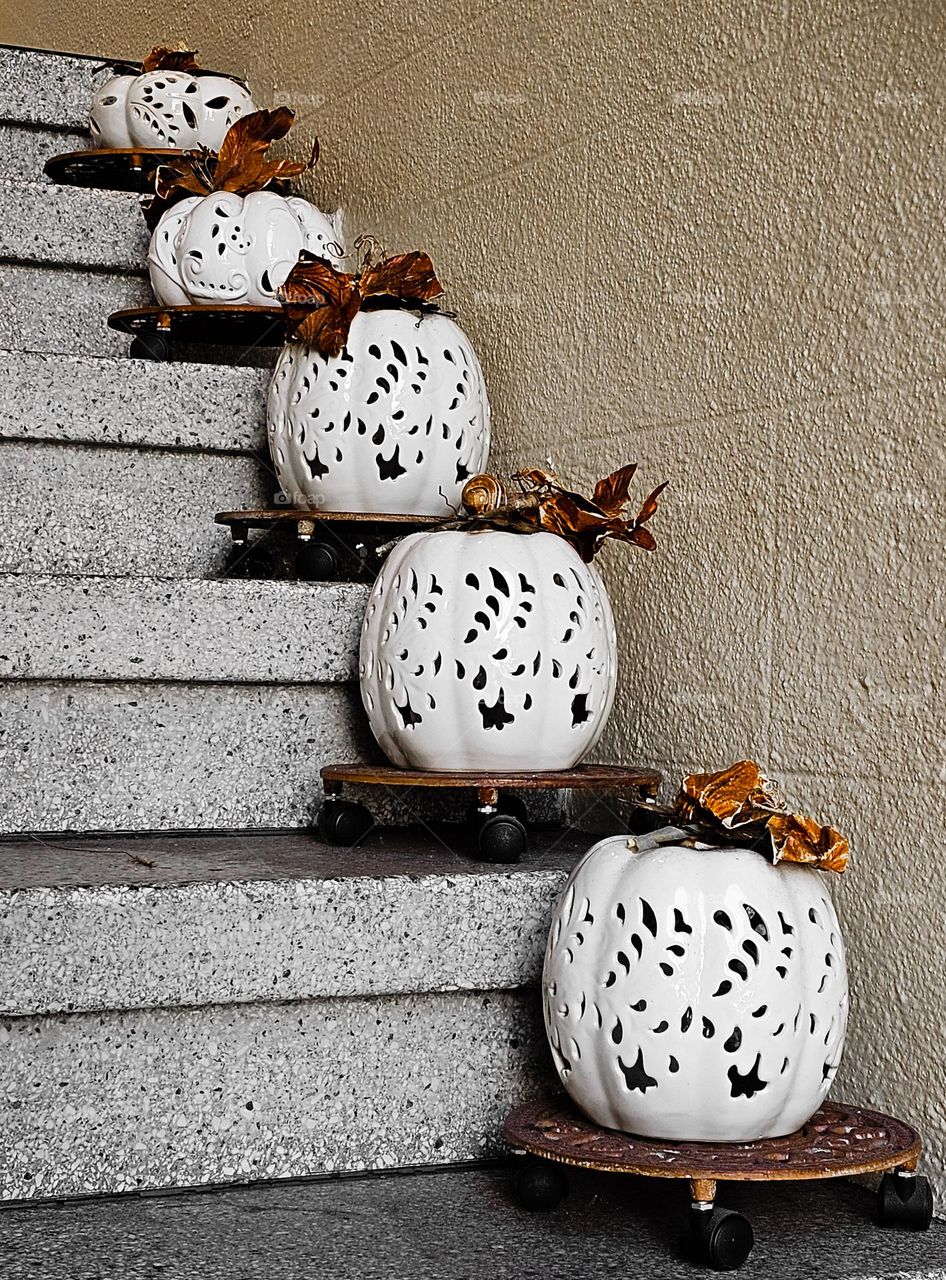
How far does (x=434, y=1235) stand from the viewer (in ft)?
3.29

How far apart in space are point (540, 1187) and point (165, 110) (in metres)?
1.59

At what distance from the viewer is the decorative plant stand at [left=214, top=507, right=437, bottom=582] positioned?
151 centimetres

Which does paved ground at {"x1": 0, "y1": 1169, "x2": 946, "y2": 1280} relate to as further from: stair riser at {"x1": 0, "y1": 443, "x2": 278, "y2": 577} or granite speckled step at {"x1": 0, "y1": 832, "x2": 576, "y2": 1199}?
stair riser at {"x1": 0, "y1": 443, "x2": 278, "y2": 577}

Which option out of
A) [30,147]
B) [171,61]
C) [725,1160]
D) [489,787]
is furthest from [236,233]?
[725,1160]

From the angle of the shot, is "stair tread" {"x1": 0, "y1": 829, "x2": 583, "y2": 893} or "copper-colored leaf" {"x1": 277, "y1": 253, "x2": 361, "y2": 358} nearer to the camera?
"stair tread" {"x1": 0, "y1": 829, "x2": 583, "y2": 893}

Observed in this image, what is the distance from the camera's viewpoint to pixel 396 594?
4.19ft

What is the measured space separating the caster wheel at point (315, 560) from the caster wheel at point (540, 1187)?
2.22 feet

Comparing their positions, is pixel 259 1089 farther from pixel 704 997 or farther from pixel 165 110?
pixel 165 110

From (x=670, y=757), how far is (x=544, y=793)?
200 millimetres

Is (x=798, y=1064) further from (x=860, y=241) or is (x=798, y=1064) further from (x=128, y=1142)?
(x=860, y=241)

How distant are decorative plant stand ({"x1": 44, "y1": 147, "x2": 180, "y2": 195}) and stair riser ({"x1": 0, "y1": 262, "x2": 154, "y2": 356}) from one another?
16 centimetres

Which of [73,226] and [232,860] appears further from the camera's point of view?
[73,226]

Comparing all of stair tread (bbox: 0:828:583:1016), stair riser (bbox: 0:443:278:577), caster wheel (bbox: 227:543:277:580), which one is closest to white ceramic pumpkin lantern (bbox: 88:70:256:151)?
stair riser (bbox: 0:443:278:577)

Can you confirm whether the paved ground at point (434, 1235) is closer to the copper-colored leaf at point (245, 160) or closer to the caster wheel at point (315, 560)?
the caster wheel at point (315, 560)
